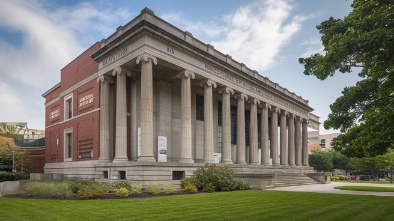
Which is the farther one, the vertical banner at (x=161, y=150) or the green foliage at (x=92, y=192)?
the vertical banner at (x=161, y=150)

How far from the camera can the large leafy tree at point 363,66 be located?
12016mm

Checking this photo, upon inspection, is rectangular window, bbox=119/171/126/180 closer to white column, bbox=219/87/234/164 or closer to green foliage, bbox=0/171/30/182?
white column, bbox=219/87/234/164

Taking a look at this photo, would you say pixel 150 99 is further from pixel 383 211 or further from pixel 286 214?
pixel 383 211

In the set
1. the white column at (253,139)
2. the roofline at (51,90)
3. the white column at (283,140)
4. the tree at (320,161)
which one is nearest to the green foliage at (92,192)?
the white column at (253,139)

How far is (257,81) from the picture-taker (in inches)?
1658

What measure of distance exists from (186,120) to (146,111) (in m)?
4.99

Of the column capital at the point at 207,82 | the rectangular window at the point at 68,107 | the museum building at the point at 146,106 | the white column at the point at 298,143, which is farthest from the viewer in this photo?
the white column at the point at 298,143

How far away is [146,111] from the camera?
1037 inches

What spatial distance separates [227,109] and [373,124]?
2235cm

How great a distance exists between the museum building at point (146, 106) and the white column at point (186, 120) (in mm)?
93

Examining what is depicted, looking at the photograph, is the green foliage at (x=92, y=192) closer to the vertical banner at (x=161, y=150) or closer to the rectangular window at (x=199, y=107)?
the vertical banner at (x=161, y=150)

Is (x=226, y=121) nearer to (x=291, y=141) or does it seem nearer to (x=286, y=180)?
(x=286, y=180)

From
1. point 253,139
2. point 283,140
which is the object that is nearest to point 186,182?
point 253,139

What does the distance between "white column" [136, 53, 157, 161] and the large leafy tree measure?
47.5 ft
